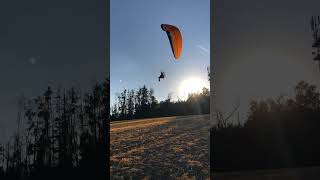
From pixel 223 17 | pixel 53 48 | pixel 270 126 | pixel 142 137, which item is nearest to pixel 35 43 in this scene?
pixel 53 48

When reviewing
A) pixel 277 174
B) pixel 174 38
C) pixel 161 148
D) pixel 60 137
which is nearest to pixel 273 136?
pixel 277 174

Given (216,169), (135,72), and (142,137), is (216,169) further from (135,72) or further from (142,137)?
(135,72)

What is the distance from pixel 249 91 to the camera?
356 centimetres

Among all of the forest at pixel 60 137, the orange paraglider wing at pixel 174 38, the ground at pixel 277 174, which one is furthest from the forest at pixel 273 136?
the forest at pixel 60 137

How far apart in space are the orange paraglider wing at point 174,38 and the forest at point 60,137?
23.2 inches

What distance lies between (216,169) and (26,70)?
1.53 m

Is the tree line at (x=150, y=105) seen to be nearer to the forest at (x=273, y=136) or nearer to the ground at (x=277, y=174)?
the forest at (x=273, y=136)

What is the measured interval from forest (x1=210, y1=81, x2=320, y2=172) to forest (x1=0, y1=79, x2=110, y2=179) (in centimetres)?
94

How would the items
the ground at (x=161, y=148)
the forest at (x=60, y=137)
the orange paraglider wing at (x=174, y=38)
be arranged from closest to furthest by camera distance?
the forest at (x=60, y=137)
the ground at (x=161, y=148)
the orange paraglider wing at (x=174, y=38)

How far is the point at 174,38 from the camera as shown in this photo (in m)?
3.19

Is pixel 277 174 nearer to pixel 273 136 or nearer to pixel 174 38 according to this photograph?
pixel 273 136

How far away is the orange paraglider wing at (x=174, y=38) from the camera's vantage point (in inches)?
125

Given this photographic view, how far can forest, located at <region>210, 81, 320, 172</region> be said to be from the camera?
3441mm

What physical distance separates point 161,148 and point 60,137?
0.71 metres
